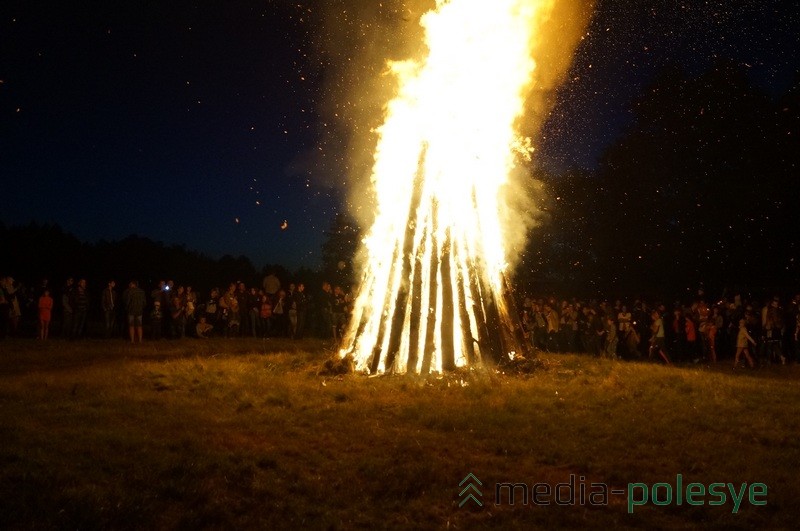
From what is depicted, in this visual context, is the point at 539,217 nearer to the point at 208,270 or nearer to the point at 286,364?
the point at 208,270

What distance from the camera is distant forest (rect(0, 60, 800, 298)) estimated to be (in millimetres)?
27219

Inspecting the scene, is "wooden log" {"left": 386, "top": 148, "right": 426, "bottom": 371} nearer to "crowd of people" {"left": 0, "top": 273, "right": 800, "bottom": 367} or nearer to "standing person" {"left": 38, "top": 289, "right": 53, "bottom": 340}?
"crowd of people" {"left": 0, "top": 273, "right": 800, "bottom": 367}

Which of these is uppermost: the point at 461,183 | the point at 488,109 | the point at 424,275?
the point at 488,109

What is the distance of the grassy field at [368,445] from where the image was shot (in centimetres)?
515

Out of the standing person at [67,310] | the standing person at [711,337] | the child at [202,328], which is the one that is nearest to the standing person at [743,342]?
the standing person at [711,337]

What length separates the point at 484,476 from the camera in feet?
20.0

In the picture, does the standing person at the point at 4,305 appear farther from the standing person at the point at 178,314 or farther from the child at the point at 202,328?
the child at the point at 202,328

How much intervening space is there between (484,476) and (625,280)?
27495 millimetres

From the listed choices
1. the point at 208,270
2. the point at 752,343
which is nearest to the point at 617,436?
the point at 752,343

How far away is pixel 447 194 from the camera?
1285 cm

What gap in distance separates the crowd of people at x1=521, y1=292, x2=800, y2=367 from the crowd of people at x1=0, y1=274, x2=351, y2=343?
6.65 meters

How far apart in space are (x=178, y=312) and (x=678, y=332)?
46.8 feet

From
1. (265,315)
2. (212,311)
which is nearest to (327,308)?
(265,315)

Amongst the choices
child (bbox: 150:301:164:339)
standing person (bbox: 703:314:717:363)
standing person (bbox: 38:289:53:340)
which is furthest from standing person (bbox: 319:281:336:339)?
standing person (bbox: 703:314:717:363)
